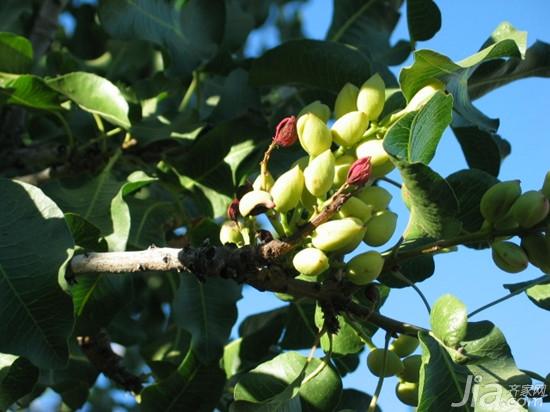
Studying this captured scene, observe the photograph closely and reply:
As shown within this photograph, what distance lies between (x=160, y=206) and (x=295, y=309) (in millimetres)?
304

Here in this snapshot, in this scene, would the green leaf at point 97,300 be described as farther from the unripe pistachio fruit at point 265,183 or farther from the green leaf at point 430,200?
the green leaf at point 430,200

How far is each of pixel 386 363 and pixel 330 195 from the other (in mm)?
241

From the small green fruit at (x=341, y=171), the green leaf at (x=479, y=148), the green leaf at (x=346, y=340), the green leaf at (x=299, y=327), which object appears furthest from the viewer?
the green leaf at (x=299, y=327)

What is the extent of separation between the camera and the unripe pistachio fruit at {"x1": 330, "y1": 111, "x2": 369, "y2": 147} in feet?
3.35

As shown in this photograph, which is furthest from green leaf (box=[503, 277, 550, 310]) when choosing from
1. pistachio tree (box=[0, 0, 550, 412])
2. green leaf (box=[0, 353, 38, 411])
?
green leaf (box=[0, 353, 38, 411])

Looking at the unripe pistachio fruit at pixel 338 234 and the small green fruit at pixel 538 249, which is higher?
the small green fruit at pixel 538 249

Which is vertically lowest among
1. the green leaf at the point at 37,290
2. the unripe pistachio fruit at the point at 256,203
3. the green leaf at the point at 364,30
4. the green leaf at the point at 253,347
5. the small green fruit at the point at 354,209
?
the green leaf at the point at 253,347

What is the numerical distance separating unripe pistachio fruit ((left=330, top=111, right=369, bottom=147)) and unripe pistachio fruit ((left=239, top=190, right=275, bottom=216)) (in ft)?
0.40

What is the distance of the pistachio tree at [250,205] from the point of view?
3.21 ft

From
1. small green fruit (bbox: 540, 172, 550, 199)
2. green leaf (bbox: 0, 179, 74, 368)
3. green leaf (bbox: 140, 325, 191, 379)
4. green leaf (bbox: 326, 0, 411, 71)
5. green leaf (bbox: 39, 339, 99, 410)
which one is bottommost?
green leaf (bbox: 39, 339, 99, 410)

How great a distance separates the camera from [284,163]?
54.1 inches

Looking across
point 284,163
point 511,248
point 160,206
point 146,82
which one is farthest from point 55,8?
point 511,248

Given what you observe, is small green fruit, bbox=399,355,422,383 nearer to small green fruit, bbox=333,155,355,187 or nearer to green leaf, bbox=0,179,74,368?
small green fruit, bbox=333,155,355,187

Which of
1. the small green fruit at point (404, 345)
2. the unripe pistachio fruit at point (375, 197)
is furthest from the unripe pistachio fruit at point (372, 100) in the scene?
the small green fruit at point (404, 345)
